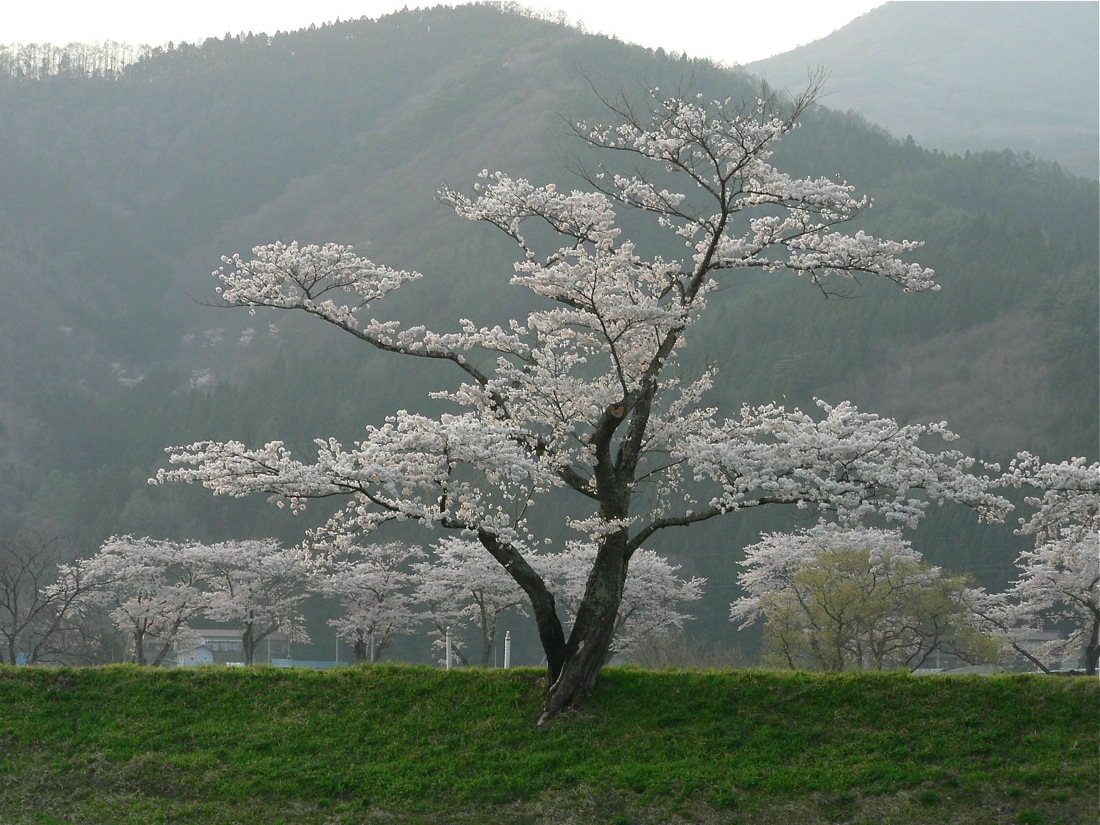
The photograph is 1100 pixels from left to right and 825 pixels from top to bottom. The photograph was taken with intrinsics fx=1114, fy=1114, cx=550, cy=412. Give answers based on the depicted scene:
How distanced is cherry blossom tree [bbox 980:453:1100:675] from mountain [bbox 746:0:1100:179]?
126297 millimetres

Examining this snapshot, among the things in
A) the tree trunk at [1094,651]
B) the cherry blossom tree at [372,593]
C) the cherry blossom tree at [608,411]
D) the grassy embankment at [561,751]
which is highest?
the cherry blossom tree at [608,411]

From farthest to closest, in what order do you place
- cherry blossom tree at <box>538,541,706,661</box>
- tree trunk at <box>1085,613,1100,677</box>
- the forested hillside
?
the forested hillside → cherry blossom tree at <box>538,541,706,661</box> → tree trunk at <box>1085,613,1100,677</box>

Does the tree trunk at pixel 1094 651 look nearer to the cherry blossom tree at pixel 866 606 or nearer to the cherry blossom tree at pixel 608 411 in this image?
the cherry blossom tree at pixel 866 606

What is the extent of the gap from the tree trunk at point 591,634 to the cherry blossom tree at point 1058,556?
426cm

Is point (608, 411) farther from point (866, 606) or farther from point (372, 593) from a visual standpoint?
point (372, 593)

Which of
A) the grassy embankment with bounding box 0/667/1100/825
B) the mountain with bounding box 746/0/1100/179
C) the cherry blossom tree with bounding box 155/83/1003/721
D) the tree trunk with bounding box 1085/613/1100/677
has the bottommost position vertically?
the grassy embankment with bounding box 0/667/1100/825

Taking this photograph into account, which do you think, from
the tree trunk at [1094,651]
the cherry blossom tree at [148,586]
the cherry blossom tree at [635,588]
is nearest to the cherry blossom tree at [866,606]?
the tree trunk at [1094,651]

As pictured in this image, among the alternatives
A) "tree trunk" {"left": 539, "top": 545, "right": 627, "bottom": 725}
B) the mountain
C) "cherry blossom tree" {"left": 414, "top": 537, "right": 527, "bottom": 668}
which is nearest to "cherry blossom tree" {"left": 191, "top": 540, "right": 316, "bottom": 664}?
"cherry blossom tree" {"left": 414, "top": 537, "right": 527, "bottom": 668}

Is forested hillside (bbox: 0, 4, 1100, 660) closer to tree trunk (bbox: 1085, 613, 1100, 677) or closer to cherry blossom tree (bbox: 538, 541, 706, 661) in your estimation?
tree trunk (bbox: 1085, 613, 1100, 677)

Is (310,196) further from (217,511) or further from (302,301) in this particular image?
(302,301)

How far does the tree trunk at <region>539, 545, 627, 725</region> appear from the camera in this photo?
40.9 feet

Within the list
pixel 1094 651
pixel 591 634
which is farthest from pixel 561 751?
pixel 1094 651

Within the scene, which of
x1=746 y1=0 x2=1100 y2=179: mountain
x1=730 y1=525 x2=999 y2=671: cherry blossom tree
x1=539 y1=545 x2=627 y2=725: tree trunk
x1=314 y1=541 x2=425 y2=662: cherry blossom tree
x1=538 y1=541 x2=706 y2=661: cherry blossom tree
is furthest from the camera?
x1=746 y1=0 x2=1100 y2=179: mountain

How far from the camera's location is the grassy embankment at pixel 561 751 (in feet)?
34.9
